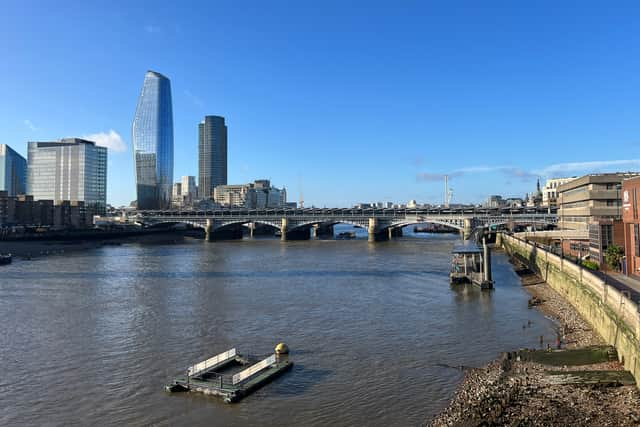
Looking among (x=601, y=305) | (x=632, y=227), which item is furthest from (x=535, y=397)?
(x=632, y=227)

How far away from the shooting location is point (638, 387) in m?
17.9

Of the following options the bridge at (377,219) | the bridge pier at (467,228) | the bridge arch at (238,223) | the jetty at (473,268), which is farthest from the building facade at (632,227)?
the bridge arch at (238,223)

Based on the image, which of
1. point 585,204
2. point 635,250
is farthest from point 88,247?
point 635,250

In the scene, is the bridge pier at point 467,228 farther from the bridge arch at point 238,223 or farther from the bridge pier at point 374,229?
the bridge arch at point 238,223

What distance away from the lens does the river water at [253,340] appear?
1823 centimetres

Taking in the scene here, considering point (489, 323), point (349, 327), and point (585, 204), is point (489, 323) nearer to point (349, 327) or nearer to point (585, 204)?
point (349, 327)

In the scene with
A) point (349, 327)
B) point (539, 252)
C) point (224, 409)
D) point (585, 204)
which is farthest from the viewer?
point (585, 204)

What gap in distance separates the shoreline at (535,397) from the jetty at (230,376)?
6.89 metres

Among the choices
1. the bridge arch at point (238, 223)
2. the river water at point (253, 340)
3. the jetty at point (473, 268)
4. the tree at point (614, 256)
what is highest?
the bridge arch at point (238, 223)

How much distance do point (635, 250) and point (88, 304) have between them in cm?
3989

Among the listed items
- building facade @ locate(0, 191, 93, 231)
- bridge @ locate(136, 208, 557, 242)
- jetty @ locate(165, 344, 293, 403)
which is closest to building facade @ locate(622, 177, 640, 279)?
jetty @ locate(165, 344, 293, 403)

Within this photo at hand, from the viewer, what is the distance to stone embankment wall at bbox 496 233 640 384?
1976cm

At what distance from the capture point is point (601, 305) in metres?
26.3

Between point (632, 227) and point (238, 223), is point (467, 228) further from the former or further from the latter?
point (632, 227)
